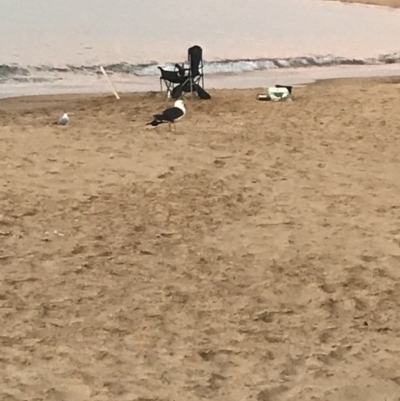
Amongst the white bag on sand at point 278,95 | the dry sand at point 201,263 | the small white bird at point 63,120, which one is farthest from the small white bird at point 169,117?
the white bag on sand at point 278,95

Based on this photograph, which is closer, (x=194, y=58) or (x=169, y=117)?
(x=169, y=117)

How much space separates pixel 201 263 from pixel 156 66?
4340 millimetres

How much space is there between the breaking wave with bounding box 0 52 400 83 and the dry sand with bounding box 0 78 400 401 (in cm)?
263

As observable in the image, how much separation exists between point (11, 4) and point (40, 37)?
0.38 meters

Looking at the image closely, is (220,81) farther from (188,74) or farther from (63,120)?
(63,120)

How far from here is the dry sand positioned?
1.40 meters

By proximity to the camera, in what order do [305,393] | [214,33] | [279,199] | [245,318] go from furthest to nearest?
1. [214,33]
2. [279,199]
3. [245,318]
4. [305,393]

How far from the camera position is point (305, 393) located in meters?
1.34

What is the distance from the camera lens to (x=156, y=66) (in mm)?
5988

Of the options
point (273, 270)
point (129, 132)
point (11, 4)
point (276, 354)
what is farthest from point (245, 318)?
point (11, 4)

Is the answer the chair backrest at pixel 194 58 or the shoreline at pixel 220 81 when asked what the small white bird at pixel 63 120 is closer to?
the chair backrest at pixel 194 58

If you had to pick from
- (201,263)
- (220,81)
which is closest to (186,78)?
(220,81)

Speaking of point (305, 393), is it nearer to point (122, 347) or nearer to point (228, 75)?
point (122, 347)

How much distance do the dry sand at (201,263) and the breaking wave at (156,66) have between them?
2629mm
